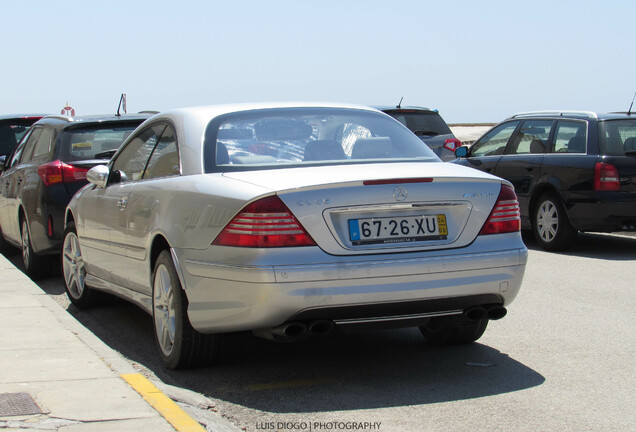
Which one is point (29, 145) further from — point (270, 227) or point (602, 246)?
point (602, 246)

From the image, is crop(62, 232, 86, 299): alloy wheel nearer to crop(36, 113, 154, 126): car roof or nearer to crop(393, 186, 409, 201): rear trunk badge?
crop(36, 113, 154, 126): car roof

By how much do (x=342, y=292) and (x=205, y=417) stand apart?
96cm

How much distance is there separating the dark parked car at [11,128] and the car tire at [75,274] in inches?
297

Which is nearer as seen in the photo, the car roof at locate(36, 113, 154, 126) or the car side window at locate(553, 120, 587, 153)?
the car roof at locate(36, 113, 154, 126)

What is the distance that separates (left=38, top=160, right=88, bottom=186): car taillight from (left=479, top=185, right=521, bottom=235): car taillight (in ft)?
17.8

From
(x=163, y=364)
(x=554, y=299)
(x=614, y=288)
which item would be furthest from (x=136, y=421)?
(x=614, y=288)

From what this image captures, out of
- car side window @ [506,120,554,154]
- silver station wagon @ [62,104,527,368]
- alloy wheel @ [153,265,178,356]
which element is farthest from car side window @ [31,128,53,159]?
car side window @ [506,120,554,154]

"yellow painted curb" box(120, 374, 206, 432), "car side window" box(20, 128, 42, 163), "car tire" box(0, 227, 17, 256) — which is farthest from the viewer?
"car tire" box(0, 227, 17, 256)

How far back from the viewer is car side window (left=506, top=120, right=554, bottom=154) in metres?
12.8

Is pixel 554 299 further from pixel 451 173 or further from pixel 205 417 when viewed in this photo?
pixel 205 417

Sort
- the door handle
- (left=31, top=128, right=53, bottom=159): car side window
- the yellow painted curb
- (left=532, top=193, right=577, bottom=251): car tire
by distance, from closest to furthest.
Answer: the yellow painted curb, the door handle, (left=31, top=128, right=53, bottom=159): car side window, (left=532, top=193, right=577, bottom=251): car tire

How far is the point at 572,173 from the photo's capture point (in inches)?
474

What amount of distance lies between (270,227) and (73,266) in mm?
3937

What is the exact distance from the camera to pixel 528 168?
1281 cm
